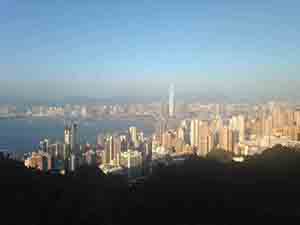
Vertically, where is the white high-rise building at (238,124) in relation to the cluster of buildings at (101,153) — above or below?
above

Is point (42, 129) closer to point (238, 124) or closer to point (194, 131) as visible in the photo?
point (194, 131)

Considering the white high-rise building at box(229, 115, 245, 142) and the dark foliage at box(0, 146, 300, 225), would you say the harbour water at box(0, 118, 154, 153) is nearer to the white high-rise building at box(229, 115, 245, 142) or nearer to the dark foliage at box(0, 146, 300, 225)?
the white high-rise building at box(229, 115, 245, 142)

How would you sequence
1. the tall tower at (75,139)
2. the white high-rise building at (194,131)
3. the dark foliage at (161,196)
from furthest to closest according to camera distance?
1. the white high-rise building at (194,131)
2. the tall tower at (75,139)
3. the dark foliage at (161,196)

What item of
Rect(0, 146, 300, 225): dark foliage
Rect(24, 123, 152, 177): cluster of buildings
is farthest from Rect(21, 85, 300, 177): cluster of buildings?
Rect(0, 146, 300, 225): dark foliage

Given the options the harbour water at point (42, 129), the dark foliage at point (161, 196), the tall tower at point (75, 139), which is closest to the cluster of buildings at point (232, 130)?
the harbour water at point (42, 129)

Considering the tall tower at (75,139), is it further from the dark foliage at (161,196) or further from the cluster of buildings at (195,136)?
the dark foliage at (161,196)

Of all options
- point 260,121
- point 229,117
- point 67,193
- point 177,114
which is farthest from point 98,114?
point 67,193

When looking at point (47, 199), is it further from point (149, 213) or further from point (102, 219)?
point (149, 213)

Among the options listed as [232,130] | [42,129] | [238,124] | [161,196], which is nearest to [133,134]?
[232,130]
